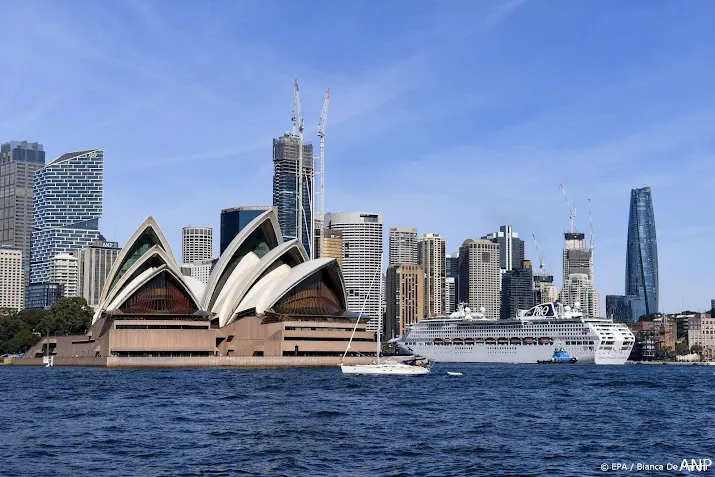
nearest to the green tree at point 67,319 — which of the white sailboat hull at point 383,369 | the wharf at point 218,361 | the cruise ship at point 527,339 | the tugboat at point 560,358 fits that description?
the wharf at point 218,361

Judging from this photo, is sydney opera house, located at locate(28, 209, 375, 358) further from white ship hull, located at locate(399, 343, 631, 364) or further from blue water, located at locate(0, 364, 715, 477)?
blue water, located at locate(0, 364, 715, 477)

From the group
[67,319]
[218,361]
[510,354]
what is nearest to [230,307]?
[218,361]

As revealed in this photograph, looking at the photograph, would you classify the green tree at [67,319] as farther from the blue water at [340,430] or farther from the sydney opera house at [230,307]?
the blue water at [340,430]

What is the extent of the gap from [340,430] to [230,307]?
80.3 m

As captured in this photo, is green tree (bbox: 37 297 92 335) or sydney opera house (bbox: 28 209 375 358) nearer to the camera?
sydney opera house (bbox: 28 209 375 358)

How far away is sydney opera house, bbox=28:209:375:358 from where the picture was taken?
365ft

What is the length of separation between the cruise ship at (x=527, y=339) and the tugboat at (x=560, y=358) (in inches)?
26.1

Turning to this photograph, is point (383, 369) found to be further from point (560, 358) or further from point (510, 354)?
point (510, 354)

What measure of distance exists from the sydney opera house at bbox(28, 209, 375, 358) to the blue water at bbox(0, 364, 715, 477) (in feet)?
148

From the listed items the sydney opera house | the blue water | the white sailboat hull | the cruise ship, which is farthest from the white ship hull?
the blue water

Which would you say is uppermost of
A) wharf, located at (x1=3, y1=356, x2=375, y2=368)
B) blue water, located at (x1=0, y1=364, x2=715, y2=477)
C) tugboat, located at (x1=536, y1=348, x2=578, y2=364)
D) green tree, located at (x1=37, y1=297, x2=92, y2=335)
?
green tree, located at (x1=37, y1=297, x2=92, y2=335)

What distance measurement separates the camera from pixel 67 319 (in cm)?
14575

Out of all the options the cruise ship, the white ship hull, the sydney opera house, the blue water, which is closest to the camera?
the blue water

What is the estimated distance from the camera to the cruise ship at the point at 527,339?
15225 centimetres
